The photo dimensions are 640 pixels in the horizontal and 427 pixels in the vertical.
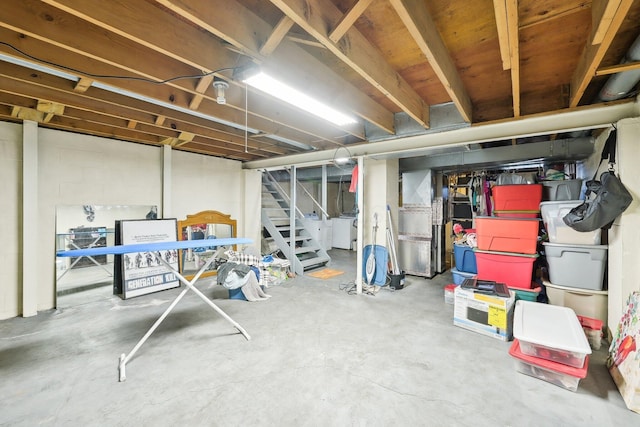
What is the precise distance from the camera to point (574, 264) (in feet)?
9.29

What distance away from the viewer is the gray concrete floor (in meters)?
1.71

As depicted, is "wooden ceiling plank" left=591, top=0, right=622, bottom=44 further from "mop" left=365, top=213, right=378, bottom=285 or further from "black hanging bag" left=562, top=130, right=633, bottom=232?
"mop" left=365, top=213, right=378, bottom=285

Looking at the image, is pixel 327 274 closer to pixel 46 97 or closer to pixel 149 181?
pixel 149 181

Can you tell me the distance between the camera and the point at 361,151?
12.9ft

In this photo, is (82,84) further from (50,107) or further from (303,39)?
(303,39)

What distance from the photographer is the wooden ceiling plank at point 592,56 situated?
4.14 feet

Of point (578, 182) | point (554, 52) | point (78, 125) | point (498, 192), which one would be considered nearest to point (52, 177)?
point (78, 125)

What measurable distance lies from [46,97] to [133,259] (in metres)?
2.41

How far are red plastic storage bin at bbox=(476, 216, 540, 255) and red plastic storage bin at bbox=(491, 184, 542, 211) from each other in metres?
0.52

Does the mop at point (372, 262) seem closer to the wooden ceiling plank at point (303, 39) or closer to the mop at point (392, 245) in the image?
the mop at point (392, 245)

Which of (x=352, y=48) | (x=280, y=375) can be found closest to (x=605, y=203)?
Result: (x=352, y=48)

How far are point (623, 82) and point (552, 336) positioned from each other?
6.68 feet

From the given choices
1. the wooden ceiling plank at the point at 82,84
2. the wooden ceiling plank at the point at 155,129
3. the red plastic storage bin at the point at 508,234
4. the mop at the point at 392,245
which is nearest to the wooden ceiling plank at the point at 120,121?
the wooden ceiling plank at the point at 155,129

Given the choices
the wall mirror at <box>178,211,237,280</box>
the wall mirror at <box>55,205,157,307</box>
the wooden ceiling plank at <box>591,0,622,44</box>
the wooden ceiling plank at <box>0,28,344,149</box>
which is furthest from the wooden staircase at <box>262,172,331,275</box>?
the wooden ceiling plank at <box>591,0,622,44</box>
